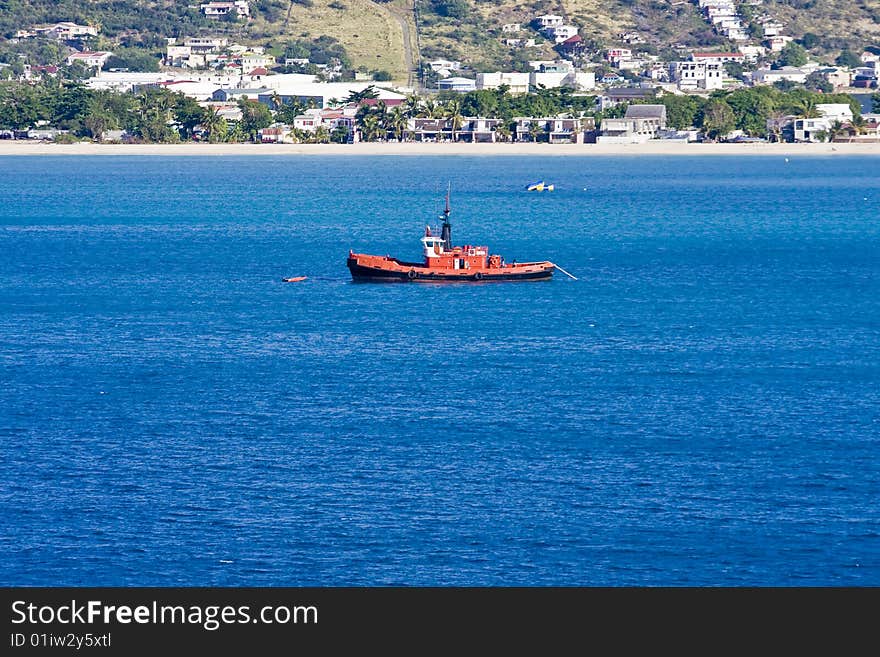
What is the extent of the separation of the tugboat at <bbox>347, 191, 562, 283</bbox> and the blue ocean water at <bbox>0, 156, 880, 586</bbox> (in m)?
1.09

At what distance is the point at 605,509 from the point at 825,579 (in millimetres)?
6501

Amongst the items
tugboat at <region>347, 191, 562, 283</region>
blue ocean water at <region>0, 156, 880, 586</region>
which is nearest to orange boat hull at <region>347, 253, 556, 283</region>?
tugboat at <region>347, 191, 562, 283</region>

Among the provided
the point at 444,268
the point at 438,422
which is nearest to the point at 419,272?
the point at 444,268

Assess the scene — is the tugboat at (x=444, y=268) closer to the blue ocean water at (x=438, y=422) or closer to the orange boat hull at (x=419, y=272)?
the orange boat hull at (x=419, y=272)

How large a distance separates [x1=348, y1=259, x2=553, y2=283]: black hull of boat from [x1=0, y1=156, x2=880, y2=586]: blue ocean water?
3.40 feet

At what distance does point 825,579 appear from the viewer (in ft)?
115

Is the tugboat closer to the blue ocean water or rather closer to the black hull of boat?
the black hull of boat

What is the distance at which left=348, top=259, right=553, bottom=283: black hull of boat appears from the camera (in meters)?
85.4

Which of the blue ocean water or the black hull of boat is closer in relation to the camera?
the blue ocean water

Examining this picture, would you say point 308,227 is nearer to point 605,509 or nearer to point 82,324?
point 82,324

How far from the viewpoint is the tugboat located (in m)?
85.5

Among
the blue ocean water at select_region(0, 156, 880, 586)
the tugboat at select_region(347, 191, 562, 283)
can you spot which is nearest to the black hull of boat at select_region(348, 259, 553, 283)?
the tugboat at select_region(347, 191, 562, 283)

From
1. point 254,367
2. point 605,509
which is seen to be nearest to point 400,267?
point 254,367

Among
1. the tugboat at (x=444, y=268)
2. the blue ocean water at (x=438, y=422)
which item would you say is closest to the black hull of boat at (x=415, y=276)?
the tugboat at (x=444, y=268)
